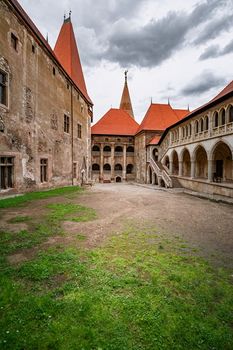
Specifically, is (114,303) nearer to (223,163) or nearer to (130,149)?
(223,163)

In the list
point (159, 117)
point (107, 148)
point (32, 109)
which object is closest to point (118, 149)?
point (107, 148)

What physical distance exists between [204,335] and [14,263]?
3454 millimetres

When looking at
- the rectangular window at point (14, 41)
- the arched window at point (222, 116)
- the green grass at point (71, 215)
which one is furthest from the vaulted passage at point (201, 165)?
the rectangular window at point (14, 41)

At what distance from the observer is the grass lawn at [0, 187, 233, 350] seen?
2.25 m

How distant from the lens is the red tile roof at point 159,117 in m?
36.0

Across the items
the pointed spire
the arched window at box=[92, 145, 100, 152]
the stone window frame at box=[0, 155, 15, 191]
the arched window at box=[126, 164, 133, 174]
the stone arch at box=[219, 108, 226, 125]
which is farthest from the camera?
the pointed spire

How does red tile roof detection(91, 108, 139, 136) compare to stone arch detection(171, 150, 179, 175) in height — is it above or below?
above

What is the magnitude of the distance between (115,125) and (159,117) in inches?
379

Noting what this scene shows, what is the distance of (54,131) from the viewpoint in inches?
651

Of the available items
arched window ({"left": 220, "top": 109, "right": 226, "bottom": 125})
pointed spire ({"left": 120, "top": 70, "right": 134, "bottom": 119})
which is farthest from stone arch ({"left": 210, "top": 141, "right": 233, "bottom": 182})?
pointed spire ({"left": 120, "top": 70, "right": 134, "bottom": 119})

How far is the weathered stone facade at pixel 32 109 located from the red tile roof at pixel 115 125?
20.0m

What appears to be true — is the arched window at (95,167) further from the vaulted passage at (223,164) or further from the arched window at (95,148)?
the vaulted passage at (223,164)

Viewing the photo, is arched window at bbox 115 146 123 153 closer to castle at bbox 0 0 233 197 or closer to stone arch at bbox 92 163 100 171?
stone arch at bbox 92 163 100 171

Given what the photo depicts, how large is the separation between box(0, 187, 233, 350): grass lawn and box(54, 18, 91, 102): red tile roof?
79.1 ft
